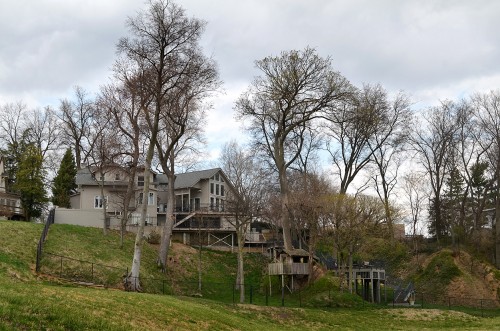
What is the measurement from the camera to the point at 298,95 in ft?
141

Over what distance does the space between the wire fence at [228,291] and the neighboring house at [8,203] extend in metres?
21.8

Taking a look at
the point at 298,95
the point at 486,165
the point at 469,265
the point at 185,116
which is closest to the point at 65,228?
the point at 185,116

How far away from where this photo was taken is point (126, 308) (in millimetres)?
18844

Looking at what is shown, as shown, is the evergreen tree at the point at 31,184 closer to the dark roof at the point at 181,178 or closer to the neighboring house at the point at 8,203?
the neighboring house at the point at 8,203

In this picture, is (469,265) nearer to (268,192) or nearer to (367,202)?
(367,202)

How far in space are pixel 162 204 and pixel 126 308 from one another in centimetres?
4299

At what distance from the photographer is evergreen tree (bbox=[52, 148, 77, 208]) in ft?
193

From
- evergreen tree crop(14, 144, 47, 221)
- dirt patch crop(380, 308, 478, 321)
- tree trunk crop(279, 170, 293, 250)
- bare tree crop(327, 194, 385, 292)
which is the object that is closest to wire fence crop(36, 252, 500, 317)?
dirt patch crop(380, 308, 478, 321)

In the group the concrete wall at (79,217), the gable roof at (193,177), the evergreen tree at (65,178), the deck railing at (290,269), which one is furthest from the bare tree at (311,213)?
the evergreen tree at (65,178)

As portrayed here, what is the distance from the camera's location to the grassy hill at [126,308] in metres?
15.0

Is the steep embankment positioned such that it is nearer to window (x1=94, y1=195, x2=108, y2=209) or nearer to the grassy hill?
the grassy hill

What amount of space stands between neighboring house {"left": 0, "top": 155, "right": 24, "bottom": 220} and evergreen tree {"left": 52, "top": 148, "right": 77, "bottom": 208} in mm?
3758

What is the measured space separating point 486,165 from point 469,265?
35.5ft

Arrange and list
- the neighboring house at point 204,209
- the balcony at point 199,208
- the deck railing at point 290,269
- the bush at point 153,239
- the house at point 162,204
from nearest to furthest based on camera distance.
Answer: the deck railing at point 290,269
the bush at point 153,239
the house at point 162,204
the neighboring house at point 204,209
the balcony at point 199,208
